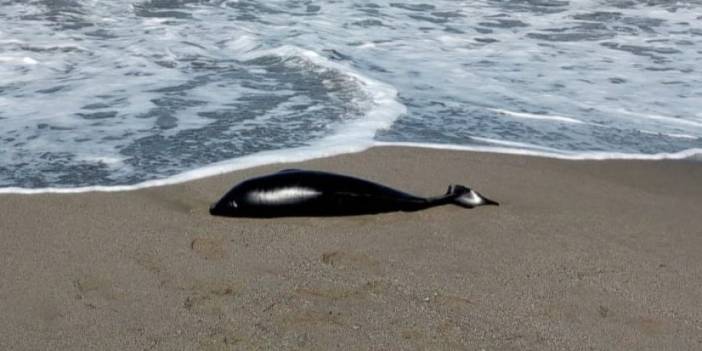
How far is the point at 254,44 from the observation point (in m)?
9.84

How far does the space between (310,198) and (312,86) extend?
3377 millimetres

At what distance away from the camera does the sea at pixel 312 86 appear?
19.7 ft

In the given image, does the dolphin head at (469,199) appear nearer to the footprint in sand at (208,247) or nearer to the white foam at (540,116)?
the footprint in sand at (208,247)

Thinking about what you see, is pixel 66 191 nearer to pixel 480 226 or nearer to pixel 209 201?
pixel 209 201

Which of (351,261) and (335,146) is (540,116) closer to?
(335,146)

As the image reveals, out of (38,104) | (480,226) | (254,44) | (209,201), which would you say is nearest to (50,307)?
(209,201)

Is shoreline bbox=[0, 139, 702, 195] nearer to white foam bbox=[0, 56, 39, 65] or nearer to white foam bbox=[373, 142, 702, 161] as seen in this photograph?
white foam bbox=[373, 142, 702, 161]

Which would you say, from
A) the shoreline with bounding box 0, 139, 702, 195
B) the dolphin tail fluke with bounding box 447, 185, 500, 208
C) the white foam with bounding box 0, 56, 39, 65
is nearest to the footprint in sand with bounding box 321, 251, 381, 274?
the dolphin tail fluke with bounding box 447, 185, 500, 208

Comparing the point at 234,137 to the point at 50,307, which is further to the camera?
the point at 234,137

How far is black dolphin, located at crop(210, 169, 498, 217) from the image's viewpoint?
15.0 feet

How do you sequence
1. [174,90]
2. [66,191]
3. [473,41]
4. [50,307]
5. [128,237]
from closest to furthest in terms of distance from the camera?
Answer: [50,307]
[128,237]
[66,191]
[174,90]
[473,41]

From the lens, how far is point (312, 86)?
7.89 metres

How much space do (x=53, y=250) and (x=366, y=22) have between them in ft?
27.1

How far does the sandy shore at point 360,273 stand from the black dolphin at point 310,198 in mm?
63
